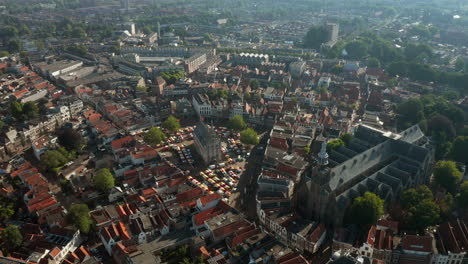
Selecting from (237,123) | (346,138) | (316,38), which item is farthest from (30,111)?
(316,38)

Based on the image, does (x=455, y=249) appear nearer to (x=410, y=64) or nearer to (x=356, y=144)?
(x=356, y=144)

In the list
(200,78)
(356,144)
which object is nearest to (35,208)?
(356,144)

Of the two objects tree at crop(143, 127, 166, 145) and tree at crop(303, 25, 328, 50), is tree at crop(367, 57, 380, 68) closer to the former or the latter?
tree at crop(303, 25, 328, 50)

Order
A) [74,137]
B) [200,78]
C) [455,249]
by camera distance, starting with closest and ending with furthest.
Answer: [455,249], [74,137], [200,78]

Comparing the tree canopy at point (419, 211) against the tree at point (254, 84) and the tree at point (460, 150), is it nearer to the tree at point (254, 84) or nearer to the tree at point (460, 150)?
the tree at point (460, 150)

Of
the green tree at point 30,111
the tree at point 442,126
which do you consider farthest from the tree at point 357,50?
the green tree at point 30,111

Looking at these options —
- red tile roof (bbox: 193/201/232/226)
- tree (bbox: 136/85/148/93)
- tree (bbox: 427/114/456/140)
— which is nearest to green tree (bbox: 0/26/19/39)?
tree (bbox: 136/85/148/93)
